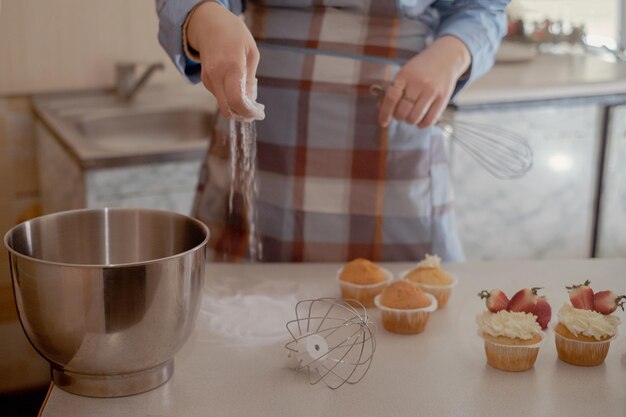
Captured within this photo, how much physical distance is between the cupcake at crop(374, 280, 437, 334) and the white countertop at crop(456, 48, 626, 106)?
3.99 feet

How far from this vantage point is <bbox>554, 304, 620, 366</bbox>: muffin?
984mm

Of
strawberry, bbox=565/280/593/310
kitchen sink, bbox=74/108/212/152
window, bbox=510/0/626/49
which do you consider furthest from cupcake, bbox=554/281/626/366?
window, bbox=510/0/626/49

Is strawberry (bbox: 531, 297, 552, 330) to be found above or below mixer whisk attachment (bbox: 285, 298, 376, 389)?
above

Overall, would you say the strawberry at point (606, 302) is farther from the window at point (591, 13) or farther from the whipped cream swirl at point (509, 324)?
the window at point (591, 13)

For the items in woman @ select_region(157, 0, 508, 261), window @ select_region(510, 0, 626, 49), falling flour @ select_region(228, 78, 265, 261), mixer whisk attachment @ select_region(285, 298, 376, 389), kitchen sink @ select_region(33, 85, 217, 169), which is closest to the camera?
mixer whisk attachment @ select_region(285, 298, 376, 389)

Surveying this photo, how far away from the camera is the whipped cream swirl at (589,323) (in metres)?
0.99

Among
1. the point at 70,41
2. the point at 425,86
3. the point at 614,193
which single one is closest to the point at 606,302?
the point at 425,86

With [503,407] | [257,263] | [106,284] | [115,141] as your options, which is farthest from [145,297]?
[115,141]

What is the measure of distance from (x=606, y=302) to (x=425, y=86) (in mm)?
403

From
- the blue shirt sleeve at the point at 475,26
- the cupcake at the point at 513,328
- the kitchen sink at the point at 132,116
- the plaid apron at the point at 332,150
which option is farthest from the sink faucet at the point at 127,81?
the cupcake at the point at 513,328

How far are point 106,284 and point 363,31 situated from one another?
715mm

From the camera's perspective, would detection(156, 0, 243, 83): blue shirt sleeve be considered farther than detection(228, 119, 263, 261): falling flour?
No

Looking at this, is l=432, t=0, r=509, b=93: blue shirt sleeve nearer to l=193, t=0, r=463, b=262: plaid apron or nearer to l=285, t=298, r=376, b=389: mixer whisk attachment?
l=193, t=0, r=463, b=262: plaid apron

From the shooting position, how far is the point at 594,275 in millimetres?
1275
